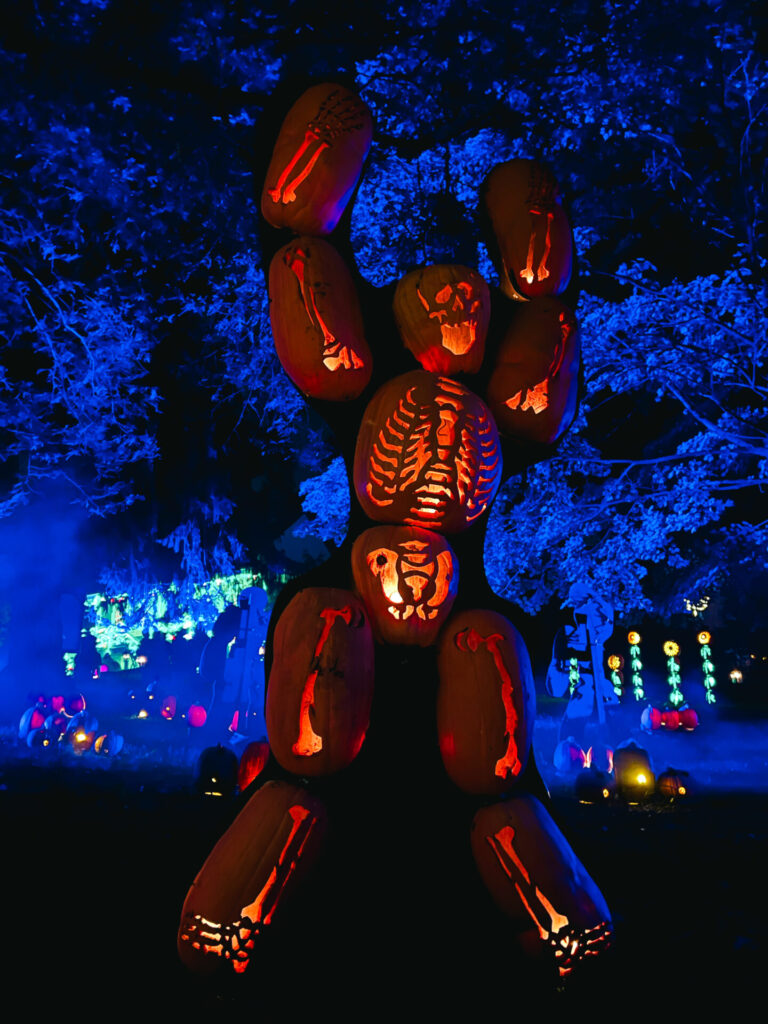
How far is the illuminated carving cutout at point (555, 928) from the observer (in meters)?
2.62

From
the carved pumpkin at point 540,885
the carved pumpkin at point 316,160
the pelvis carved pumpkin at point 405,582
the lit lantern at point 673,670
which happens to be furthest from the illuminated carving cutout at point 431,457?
the lit lantern at point 673,670

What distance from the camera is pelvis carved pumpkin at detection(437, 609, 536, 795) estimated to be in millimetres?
2842

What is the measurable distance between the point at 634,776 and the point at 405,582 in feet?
24.1

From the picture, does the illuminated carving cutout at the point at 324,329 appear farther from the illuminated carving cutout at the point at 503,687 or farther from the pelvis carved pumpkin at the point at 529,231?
the illuminated carving cutout at the point at 503,687

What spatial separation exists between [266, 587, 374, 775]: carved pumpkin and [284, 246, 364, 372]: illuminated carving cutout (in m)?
1.11

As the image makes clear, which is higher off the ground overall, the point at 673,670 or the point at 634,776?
the point at 673,670

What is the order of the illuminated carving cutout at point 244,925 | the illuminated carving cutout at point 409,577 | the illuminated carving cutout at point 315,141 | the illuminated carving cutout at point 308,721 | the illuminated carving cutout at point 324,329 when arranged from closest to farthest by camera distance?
the illuminated carving cutout at point 244,925 → the illuminated carving cutout at point 308,721 → the illuminated carving cutout at point 409,577 → the illuminated carving cutout at point 324,329 → the illuminated carving cutout at point 315,141

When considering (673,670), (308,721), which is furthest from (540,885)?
(673,670)

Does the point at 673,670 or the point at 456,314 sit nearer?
the point at 456,314

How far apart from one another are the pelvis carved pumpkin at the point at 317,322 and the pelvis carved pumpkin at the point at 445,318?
266 mm

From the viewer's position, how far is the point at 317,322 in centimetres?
315

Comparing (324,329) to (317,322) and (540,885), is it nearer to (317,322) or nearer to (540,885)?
(317,322)

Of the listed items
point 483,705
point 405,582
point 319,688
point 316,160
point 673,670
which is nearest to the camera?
point 319,688

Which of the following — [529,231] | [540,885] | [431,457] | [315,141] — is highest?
[315,141]
